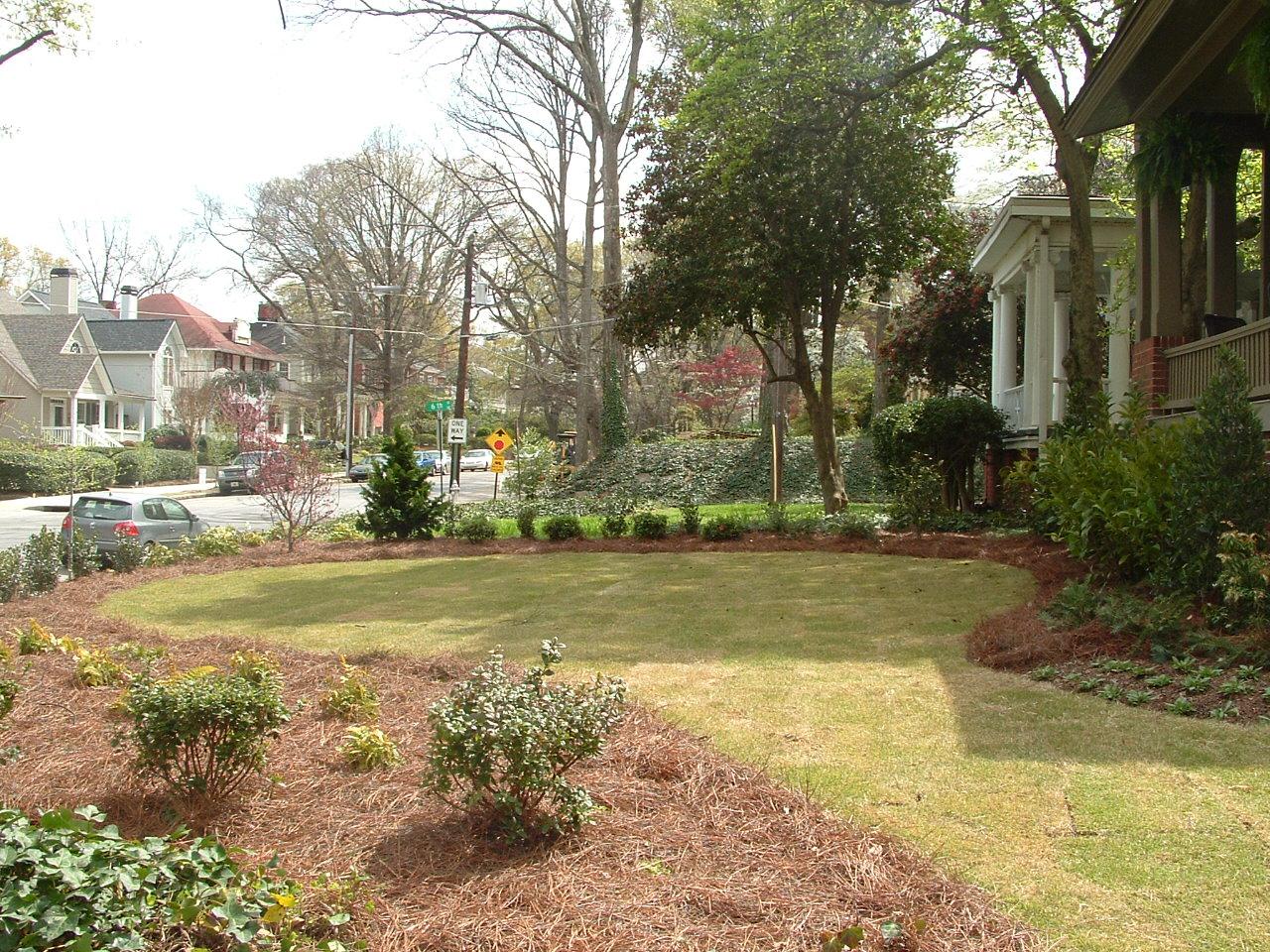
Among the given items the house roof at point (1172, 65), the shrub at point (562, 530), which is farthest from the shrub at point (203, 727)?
the shrub at point (562, 530)

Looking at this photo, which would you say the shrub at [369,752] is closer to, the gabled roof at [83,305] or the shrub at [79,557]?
the shrub at [79,557]

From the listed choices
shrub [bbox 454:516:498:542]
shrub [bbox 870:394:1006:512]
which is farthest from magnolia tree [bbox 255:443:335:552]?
shrub [bbox 870:394:1006:512]

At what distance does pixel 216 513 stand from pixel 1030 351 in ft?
75.8

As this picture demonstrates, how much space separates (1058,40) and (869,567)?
25.7 ft

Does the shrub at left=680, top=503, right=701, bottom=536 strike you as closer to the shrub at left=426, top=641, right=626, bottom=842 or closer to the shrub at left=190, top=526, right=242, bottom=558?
the shrub at left=190, top=526, right=242, bottom=558

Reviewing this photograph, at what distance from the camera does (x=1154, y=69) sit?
34.4 feet

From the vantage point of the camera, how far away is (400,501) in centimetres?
1761

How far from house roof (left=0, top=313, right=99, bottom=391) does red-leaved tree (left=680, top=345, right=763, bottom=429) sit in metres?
27.8

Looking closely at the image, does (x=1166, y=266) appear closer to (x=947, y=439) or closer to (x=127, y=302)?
(x=947, y=439)

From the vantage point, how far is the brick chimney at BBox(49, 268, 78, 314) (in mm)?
50188

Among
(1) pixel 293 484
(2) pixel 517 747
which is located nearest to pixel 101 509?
(1) pixel 293 484

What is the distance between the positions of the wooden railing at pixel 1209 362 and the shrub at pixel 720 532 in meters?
6.68

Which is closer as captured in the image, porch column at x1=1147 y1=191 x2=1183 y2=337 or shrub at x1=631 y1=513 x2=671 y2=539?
porch column at x1=1147 y1=191 x2=1183 y2=337

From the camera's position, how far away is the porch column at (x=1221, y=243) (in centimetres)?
1123
